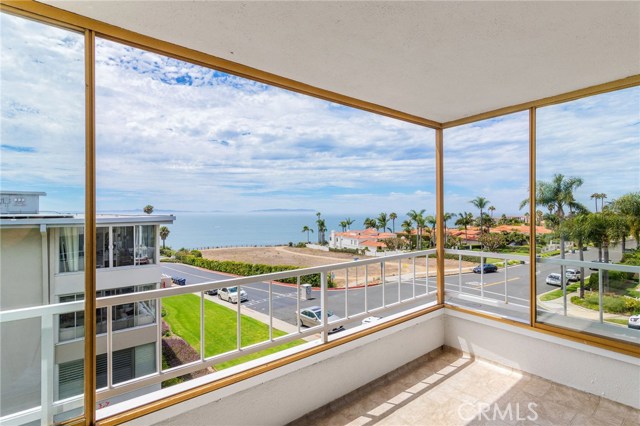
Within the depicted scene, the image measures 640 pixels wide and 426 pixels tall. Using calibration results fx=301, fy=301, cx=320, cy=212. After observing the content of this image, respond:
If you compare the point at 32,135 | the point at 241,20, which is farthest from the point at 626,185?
the point at 32,135

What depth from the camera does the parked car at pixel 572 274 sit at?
2.80m

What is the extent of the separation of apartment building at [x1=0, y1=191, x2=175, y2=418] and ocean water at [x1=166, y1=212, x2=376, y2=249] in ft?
1.73

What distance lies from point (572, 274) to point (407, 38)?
270 centimetres

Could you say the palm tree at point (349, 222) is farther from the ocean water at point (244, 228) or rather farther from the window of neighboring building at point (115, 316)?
the window of neighboring building at point (115, 316)

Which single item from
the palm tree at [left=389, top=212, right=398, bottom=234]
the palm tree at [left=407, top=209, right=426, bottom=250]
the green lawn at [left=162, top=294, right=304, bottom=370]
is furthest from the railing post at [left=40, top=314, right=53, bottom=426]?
the palm tree at [left=407, top=209, right=426, bottom=250]

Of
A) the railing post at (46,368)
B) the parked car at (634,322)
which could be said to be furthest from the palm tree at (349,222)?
the railing post at (46,368)

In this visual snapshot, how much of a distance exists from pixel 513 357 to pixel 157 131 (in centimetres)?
414

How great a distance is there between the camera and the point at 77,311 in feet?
4.99

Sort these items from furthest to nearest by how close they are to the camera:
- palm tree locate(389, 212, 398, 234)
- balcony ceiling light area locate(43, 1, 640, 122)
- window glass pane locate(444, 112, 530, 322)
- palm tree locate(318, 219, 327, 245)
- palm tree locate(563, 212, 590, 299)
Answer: palm tree locate(389, 212, 398, 234) < palm tree locate(318, 219, 327, 245) < window glass pane locate(444, 112, 530, 322) < palm tree locate(563, 212, 590, 299) < balcony ceiling light area locate(43, 1, 640, 122)

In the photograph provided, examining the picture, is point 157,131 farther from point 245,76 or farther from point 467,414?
point 467,414

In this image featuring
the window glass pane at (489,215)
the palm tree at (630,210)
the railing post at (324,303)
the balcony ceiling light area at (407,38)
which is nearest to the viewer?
the balcony ceiling light area at (407,38)

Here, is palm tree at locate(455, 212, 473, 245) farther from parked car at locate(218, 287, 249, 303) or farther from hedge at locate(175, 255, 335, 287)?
→ parked car at locate(218, 287, 249, 303)

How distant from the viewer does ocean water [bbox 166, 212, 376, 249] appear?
8.18ft

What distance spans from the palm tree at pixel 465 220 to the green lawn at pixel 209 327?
235cm
